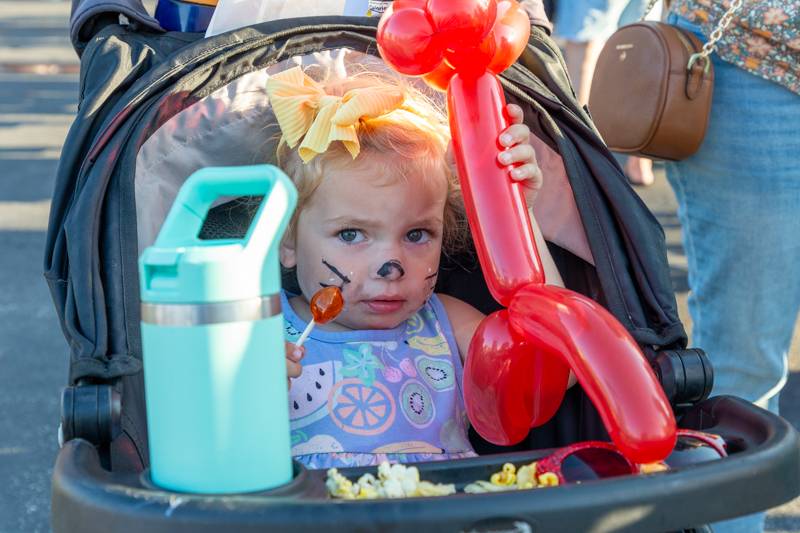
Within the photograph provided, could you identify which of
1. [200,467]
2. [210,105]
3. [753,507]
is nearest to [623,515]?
[753,507]

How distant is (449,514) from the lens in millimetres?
1445

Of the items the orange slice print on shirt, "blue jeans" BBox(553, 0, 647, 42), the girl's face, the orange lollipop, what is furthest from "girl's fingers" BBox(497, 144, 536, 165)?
"blue jeans" BBox(553, 0, 647, 42)

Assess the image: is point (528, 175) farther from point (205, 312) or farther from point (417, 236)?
point (205, 312)

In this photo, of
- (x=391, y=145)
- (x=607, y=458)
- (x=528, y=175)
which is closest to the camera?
(x=607, y=458)

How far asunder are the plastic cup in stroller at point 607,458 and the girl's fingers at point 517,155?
1.66ft

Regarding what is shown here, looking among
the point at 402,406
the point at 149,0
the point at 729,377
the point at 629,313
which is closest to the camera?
the point at 629,313

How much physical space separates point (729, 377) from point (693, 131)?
601 mm

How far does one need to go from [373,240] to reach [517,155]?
15.8 inches

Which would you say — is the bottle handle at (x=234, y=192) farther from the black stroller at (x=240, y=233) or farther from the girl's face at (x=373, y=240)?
the girl's face at (x=373, y=240)


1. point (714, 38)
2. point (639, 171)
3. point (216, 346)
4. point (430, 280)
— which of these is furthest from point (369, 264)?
point (639, 171)

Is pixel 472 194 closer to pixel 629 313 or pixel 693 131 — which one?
pixel 629 313

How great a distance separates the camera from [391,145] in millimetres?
2293

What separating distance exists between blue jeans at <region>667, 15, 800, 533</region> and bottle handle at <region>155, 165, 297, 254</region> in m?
1.43

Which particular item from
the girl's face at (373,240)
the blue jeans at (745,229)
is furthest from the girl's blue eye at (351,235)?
Answer: the blue jeans at (745,229)
